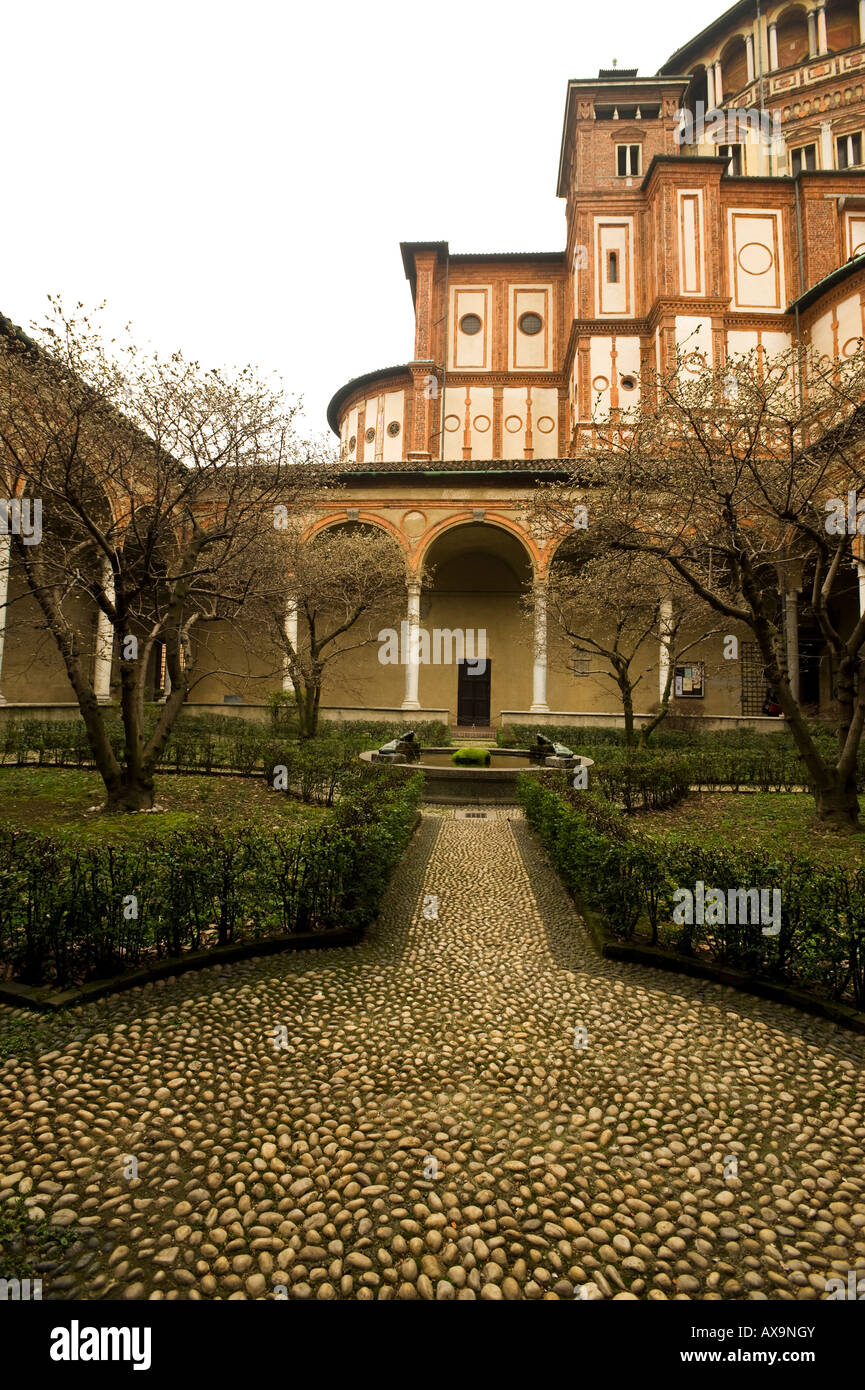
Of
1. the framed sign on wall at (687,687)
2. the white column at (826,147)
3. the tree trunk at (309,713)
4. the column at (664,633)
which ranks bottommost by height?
the tree trunk at (309,713)

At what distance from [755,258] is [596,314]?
6686 millimetres

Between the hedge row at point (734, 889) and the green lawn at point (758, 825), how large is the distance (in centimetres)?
159

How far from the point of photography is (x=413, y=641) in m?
21.1

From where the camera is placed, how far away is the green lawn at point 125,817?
26.0ft

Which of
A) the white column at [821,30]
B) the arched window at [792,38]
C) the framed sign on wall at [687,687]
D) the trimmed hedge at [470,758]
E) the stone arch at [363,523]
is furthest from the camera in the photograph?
the arched window at [792,38]

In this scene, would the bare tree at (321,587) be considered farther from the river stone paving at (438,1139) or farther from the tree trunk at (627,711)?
the river stone paving at (438,1139)

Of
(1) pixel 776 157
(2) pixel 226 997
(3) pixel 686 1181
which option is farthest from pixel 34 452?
(1) pixel 776 157

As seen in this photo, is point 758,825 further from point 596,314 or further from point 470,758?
point 596,314

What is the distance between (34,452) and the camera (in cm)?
817

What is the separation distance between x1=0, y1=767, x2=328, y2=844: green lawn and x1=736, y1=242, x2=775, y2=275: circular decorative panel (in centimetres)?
2817

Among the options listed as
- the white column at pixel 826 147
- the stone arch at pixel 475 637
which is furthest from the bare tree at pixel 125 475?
the white column at pixel 826 147

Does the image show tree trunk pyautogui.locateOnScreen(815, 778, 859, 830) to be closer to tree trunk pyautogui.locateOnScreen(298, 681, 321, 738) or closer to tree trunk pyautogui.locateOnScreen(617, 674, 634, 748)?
tree trunk pyautogui.locateOnScreen(617, 674, 634, 748)

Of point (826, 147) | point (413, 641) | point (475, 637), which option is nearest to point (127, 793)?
point (413, 641)

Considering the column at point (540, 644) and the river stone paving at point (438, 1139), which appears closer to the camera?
the river stone paving at point (438, 1139)
